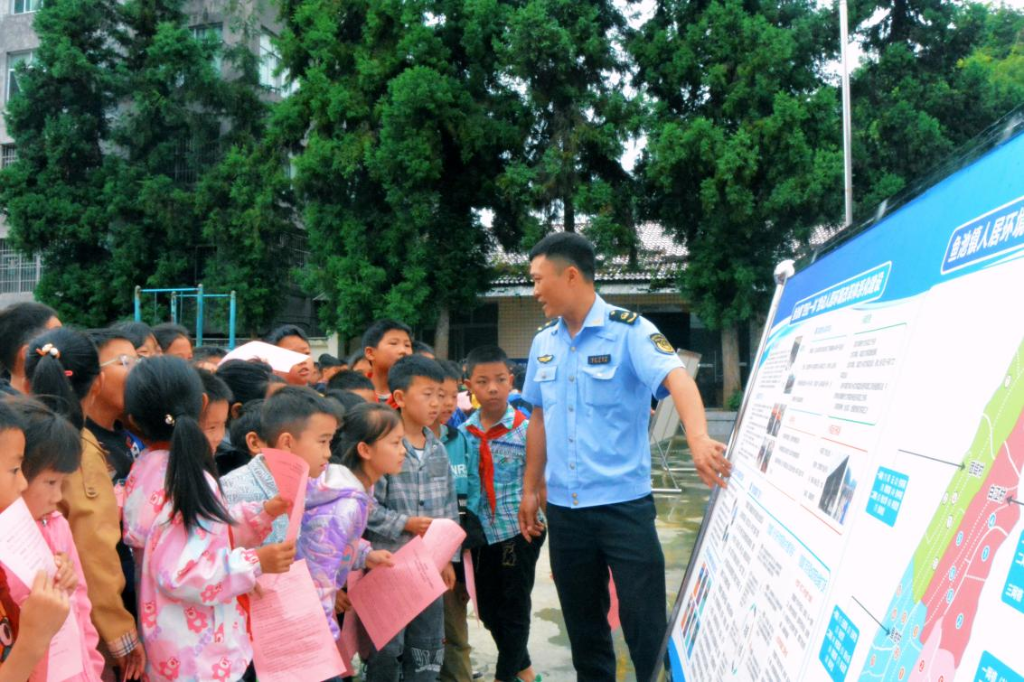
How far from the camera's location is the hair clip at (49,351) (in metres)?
1.95

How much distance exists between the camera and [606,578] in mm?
2527

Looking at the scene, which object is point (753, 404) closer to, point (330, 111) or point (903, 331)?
point (903, 331)

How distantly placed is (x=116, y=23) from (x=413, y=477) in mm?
19158

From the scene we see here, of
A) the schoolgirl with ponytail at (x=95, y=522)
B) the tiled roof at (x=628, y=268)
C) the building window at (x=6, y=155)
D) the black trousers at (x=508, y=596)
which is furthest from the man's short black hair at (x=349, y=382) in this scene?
the building window at (x=6, y=155)

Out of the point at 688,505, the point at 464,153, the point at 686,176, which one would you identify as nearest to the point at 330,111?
the point at 464,153

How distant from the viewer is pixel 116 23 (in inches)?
734

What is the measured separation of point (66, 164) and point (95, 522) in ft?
62.3

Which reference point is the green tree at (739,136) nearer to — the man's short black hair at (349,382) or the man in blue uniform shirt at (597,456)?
the man's short black hair at (349,382)

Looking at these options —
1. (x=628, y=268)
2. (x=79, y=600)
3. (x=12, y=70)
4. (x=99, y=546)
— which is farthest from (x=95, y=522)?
(x=12, y=70)

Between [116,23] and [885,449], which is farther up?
[116,23]

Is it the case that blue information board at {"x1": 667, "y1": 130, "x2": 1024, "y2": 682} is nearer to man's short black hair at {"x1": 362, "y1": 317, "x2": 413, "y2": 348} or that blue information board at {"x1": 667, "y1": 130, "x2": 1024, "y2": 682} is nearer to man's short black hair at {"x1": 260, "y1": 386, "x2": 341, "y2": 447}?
man's short black hair at {"x1": 260, "y1": 386, "x2": 341, "y2": 447}

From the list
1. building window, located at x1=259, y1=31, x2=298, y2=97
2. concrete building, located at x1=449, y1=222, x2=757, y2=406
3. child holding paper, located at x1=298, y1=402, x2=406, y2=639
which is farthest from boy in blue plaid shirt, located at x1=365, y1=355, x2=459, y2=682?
building window, located at x1=259, y1=31, x2=298, y2=97

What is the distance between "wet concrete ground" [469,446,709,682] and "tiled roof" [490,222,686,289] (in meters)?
8.69

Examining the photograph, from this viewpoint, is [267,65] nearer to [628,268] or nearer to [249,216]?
[249,216]
